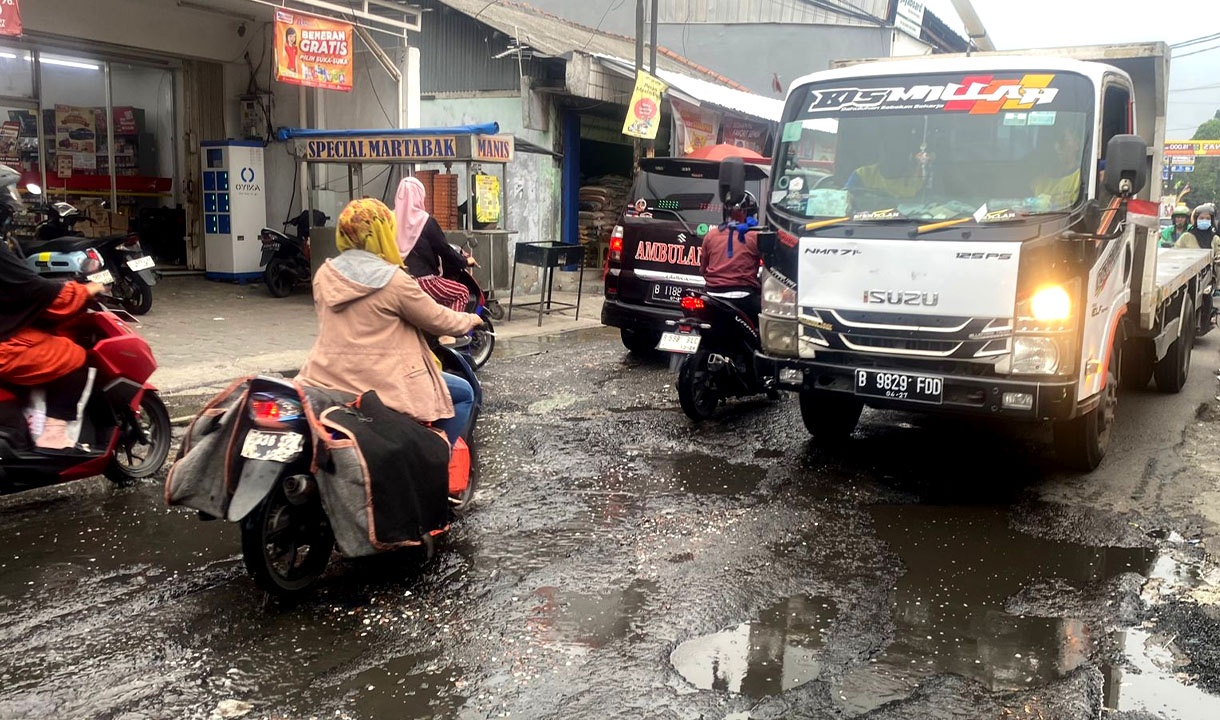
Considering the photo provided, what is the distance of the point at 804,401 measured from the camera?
271 inches

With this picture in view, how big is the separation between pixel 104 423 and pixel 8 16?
18.1 ft

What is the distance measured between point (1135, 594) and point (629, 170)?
16060mm

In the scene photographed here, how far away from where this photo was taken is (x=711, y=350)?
743 cm

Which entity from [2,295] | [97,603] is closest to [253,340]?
[2,295]

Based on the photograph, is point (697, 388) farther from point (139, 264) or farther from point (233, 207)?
point (233, 207)

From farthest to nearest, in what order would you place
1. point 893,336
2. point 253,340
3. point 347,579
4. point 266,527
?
1. point 253,340
2. point 893,336
3. point 347,579
4. point 266,527

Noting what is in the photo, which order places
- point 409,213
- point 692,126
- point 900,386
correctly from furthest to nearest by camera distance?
1. point 692,126
2. point 409,213
3. point 900,386

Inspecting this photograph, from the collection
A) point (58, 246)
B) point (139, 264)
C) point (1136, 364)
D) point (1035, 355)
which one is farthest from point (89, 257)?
point (1136, 364)

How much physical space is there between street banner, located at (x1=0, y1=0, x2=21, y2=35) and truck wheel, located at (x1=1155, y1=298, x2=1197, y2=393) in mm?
10550

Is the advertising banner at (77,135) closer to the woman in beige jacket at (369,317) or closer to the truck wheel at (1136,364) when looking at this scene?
the woman in beige jacket at (369,317)

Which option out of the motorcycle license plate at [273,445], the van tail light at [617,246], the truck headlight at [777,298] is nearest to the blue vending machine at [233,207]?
the van tail light at [617,246]

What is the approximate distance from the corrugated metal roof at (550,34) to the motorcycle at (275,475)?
38.4 feet

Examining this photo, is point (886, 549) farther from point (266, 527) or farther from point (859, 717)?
point (266, 527)

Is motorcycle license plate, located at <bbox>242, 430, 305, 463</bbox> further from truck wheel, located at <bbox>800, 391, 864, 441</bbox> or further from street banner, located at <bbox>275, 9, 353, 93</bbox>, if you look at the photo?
street banner, located at <bbox>275, 9, 353, 93</bbox>
